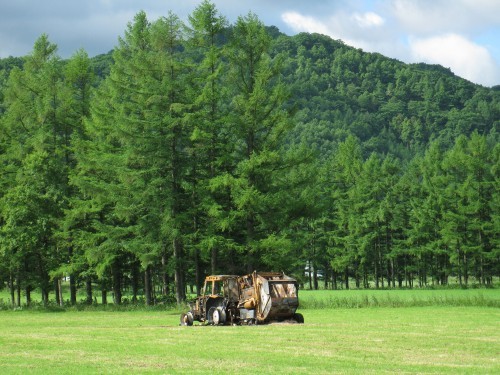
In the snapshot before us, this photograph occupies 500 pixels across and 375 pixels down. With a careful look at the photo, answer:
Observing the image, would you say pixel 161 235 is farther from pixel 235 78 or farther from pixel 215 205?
pixel 235 78

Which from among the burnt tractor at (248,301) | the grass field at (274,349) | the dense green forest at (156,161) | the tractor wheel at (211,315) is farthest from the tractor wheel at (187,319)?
the dense green forest at (156,161)

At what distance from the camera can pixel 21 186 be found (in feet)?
134

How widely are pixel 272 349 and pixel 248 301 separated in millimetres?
9638

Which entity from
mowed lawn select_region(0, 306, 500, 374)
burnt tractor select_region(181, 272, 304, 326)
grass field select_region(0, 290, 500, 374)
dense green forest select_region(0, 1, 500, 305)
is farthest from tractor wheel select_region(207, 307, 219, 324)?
dense green forest select_region(0, 1, 500, 305)

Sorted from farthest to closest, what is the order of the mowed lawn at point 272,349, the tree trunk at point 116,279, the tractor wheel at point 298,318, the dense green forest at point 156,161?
the tree trunk at point 116,279
the dense green forest at point 156,161
the tractor wheel at point 298,318
the mowed lawn at point 272,349

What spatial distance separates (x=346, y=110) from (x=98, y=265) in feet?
544

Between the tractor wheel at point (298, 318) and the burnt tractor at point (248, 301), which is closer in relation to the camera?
the burnt tractor at point (248, 301)

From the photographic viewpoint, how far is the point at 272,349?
660 inches

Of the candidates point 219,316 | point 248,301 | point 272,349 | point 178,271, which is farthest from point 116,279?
point 272,349

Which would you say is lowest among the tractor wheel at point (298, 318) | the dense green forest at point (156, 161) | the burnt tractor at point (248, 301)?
the tractor wheel at point (298, 318)

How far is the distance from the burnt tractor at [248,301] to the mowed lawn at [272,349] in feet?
3.18

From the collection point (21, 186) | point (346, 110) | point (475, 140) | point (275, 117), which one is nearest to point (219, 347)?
point (275, 117)

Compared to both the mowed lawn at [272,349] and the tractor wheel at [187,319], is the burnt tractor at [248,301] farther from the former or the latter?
the mowed lawn at [272,349]

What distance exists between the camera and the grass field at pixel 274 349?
536 inches
